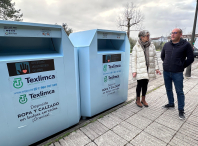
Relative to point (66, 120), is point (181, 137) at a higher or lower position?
lower

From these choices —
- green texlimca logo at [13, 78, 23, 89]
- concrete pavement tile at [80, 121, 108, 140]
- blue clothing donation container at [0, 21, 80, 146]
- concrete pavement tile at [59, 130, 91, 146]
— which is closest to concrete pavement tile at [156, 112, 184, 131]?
concrete pavement tile at [80, 121, 108, 140]

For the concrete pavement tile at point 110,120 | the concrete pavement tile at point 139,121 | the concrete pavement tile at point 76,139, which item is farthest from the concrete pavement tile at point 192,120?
the concrete pavement tile at point 76,139

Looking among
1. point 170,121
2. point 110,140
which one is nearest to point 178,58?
point 170,121

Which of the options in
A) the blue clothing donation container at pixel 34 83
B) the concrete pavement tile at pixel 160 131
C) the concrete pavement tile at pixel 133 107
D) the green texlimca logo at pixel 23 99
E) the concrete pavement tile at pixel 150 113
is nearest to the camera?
the blue clothing donation container at pixel 34 83

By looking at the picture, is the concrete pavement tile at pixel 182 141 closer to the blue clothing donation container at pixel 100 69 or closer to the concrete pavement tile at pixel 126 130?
the concrete pavement tile at pixel 126 130

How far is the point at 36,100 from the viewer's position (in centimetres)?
178

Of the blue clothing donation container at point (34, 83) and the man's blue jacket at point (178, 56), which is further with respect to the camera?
the man's blue jacket at point (178, 56)

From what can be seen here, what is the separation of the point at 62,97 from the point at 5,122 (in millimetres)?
779

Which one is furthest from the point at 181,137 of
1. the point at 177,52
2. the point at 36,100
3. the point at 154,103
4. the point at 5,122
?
the point at 5,122

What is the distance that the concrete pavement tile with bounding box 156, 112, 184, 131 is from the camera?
2274 millimetres

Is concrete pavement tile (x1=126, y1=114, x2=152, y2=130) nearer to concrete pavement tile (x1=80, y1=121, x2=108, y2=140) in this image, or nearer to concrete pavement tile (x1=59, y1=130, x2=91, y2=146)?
concrete pavement tile (x1=80, y1=121, x2=108, y2=140)

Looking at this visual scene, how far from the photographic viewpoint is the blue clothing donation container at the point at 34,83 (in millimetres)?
1546

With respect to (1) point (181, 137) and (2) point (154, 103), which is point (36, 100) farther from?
(2) point (154, 103)

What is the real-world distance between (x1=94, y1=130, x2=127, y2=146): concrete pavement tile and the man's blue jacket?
5.46 feet
